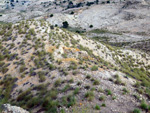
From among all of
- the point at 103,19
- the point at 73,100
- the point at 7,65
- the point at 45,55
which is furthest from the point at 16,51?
the point at 103,19

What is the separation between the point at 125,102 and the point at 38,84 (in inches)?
221

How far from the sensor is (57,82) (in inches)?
352

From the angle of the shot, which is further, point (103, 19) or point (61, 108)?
point (103, 19)

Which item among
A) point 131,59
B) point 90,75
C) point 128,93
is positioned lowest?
point 131,59

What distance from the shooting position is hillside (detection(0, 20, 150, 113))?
7.26m

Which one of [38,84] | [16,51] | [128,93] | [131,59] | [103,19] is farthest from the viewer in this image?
[103,19]

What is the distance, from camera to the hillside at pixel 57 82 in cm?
726

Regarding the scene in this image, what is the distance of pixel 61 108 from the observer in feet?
22.2

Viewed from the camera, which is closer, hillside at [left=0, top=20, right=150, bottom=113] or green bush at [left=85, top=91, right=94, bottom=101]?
hillside at [left=0, top=20, right=150, bottom=113]

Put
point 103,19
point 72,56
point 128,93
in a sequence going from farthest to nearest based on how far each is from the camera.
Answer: point 103,19, point 72,56, point 128,93

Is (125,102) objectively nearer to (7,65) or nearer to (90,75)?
(90,75)

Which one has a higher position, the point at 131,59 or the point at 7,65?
the point at 7,65

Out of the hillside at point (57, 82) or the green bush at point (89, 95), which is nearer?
the hillside at point (57, 82)

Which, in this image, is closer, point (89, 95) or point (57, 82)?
point (89, 95)
